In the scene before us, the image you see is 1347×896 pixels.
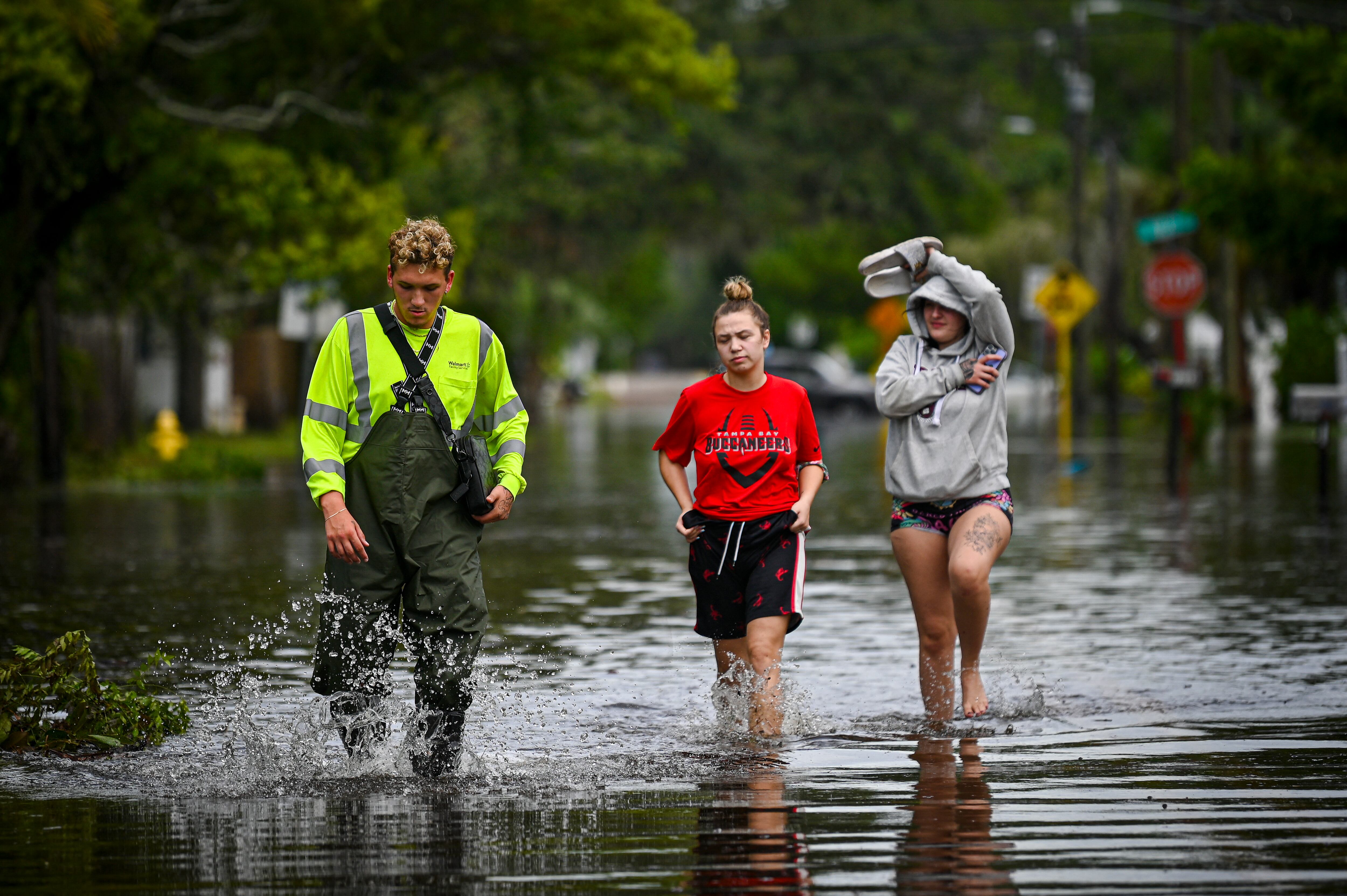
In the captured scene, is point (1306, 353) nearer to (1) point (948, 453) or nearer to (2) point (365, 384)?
(1) point (948, 453)

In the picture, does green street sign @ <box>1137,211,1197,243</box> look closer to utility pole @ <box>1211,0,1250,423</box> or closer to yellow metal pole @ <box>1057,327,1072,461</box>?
yellow metal pole @ <box>1057,327,1072,461</box>

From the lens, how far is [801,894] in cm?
508

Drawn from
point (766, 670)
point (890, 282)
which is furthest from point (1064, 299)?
point (766, 670)

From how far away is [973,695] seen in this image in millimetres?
7949

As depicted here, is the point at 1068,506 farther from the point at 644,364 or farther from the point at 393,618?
the point at 644,364

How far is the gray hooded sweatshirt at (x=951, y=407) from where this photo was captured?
7664 millimetres

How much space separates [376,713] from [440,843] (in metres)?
1.17

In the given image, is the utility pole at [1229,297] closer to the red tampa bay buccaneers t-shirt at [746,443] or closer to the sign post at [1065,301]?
the sign post at [1065,301]

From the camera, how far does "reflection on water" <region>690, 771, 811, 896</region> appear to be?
5.21 metres

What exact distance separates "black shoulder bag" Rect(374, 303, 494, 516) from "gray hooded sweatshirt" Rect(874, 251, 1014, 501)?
1.66 m

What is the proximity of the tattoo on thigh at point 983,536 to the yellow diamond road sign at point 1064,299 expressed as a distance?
22.9 m

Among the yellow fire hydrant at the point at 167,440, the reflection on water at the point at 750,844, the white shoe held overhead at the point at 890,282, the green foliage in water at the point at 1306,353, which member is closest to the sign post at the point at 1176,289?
the green foliage in water at the point at 1306,353

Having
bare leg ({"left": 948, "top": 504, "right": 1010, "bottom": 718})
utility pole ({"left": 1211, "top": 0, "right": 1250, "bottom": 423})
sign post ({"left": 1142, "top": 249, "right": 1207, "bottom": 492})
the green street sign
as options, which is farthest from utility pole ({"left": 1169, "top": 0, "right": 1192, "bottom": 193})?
bare leg ({"left": 948, "top": 504, "right": 1010, "bottom": 718})

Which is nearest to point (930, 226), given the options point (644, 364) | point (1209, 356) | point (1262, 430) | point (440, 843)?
Answer: point (1209, 356)
